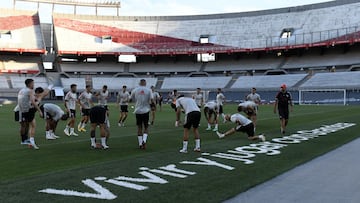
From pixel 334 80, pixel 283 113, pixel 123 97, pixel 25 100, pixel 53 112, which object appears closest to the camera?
pixel 25 100

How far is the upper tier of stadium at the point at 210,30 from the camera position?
202ft

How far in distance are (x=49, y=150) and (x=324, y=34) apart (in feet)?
183

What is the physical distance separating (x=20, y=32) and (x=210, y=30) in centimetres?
3196

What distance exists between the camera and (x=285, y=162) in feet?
29.3

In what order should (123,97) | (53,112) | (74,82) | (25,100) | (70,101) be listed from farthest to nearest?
(74,82) < (123,97) < (70,101) < (53,112) < (25,100)

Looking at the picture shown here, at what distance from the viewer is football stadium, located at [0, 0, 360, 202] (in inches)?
274

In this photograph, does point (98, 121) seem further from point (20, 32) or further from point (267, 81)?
point (20, 32)

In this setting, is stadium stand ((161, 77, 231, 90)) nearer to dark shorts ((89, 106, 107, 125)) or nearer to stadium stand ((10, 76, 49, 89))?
stadium stand ((10, 76, 49, 89))

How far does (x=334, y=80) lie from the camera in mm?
52000

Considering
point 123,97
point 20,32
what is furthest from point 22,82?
point 123,97

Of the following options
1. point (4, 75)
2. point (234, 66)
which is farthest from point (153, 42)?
point (4, 75)

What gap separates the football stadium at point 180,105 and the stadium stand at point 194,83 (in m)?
0.32

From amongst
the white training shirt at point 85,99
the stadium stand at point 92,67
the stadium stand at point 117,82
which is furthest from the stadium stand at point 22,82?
the white training shirt at point 85,99

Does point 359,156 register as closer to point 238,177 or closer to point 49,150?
point 238,177
